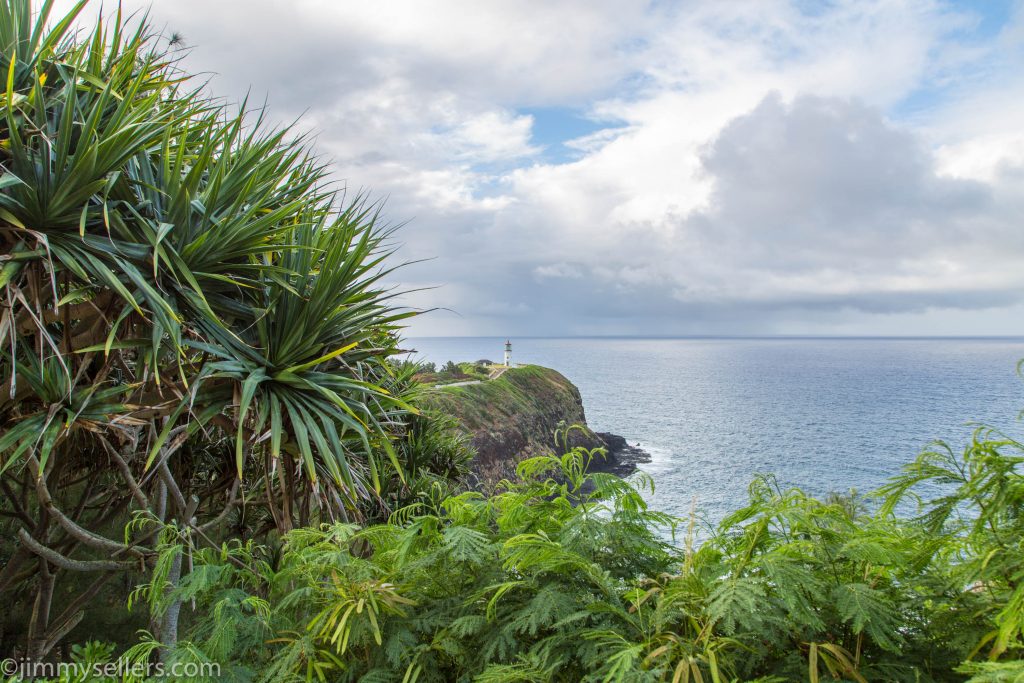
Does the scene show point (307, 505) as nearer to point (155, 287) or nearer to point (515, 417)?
point (155, 287)

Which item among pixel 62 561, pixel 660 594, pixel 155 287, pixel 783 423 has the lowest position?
pixel 783 423

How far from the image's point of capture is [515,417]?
36.7 m

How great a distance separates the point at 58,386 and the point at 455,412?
2757cm

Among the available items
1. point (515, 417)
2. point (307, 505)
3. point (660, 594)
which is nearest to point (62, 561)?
point (307, 505)

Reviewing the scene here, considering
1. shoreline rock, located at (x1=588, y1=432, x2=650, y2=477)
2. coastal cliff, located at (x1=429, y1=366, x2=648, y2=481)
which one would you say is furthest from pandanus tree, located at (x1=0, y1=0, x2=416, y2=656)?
shoreline rock, located at (x1=588, y1=432, x2=650, y2=477)

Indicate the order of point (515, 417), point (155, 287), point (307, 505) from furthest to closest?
1. point (515, 417)
2. point (307, 505)
3. point (155, 287)

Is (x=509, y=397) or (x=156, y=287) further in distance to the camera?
(x=509, y=397)

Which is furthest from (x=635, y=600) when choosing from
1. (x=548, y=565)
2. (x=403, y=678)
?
(x=403, y=678)

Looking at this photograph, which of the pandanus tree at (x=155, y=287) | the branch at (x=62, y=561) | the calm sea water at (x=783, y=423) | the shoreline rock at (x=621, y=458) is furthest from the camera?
the shoreline rock at (x=621, y=458)

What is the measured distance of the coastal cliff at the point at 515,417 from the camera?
3028 centimetres

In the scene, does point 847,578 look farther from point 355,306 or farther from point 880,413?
point 880,413

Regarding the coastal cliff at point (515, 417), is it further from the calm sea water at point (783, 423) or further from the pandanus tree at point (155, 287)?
the pandanus tree at point (155, 287)

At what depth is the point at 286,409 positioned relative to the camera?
4043 millimetres

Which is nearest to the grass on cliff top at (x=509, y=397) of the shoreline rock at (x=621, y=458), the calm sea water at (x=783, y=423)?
the shoreline rock at (x=621, y=458)
